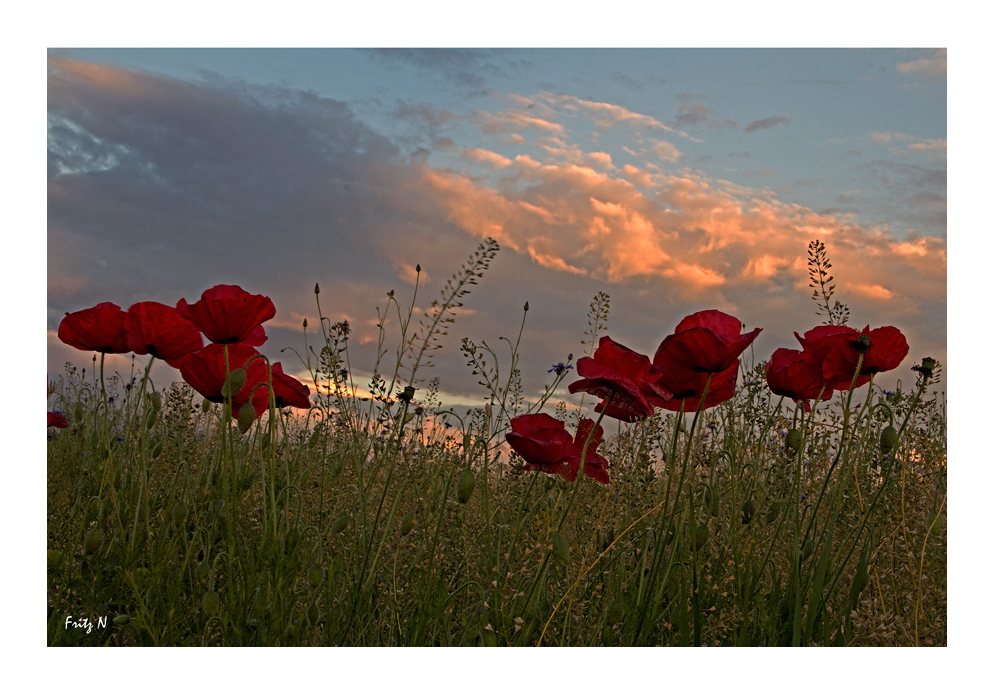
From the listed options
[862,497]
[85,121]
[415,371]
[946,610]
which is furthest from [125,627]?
[946,610]

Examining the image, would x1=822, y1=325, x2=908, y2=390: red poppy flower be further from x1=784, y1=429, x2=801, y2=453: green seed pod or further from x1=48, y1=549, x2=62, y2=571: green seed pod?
x1=48, y1=549, x2=62, y2=571: green seed pod

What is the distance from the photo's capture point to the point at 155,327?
5.84 ft

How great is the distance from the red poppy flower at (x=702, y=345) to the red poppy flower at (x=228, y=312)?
0.96 metres

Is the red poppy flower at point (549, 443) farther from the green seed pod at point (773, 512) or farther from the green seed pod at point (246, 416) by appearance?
the green seed pod at point (246, 416)

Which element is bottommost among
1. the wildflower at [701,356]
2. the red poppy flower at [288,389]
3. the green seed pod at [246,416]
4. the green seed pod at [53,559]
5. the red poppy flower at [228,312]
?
the green seed pod at [53,559]

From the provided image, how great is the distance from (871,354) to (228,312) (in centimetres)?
157

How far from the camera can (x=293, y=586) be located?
1.79m

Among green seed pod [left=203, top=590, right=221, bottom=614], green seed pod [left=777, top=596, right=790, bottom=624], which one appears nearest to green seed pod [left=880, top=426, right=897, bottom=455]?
green seed pod [left=777, top=596, right=790, bottom=624]

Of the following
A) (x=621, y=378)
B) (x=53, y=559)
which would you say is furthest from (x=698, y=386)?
(x=53, y=559)

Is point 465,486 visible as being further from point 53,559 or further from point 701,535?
point 53,559

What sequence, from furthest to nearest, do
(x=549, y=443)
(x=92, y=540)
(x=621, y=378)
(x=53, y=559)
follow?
(x=53, y=559) → (x=92, y=540) → (x=549, y=443) → (x=621, y=378)

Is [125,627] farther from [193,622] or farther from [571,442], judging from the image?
[571,442]

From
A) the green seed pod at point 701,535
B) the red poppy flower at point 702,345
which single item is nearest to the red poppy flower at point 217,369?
the red poppy flower at point 702,345

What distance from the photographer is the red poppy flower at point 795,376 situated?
5.95ft
